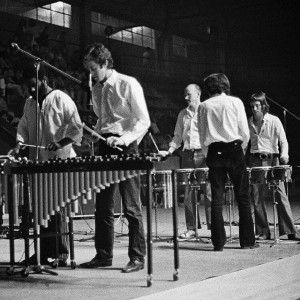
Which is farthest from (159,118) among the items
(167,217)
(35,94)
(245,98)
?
(35,94)

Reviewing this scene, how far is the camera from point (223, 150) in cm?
625

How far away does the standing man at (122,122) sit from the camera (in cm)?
495

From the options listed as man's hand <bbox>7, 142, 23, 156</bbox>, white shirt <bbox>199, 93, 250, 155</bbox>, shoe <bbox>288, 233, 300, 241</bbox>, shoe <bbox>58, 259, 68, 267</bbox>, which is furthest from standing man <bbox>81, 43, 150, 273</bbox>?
shoe <bbox>288, 233, 300, 241</bbox>

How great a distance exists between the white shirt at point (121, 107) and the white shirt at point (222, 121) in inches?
55.4

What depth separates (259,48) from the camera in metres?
25.3

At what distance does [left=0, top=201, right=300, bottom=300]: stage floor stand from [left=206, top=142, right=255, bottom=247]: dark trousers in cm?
17

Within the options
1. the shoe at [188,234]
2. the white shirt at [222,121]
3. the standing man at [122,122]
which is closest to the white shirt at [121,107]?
the standing man at [122,122]

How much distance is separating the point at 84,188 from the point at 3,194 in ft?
2.60

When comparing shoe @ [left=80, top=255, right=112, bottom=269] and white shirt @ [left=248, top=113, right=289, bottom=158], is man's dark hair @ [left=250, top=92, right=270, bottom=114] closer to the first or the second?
white shirt @ [left=248, top=113, right=289, bottom=158]

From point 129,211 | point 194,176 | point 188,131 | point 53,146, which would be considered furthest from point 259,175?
point 53,146

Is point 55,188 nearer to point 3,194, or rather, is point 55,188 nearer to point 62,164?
point 62,164

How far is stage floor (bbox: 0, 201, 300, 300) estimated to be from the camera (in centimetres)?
409

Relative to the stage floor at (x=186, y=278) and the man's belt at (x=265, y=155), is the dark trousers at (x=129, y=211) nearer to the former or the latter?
the stage floor at (x=186, y=278)

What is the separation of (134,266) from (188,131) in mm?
2914
